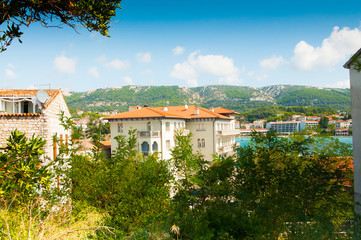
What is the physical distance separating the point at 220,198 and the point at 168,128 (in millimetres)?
25177

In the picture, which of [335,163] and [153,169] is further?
[153,169]

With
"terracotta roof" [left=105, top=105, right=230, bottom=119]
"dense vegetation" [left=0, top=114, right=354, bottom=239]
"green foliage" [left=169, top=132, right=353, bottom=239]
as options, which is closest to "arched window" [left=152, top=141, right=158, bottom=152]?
"terracotta roof" [left=105, top=105, right=230, bottom=119]

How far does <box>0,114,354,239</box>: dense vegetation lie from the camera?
190 inches

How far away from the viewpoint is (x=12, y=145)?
197 inches

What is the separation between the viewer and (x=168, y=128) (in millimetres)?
30578

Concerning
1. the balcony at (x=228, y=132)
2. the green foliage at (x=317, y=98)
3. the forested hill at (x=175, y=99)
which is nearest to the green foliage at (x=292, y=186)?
the balcony at (x=228, y=132)

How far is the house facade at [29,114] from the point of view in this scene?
1107 cm

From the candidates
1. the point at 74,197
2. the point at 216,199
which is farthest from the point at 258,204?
the point at 74,197

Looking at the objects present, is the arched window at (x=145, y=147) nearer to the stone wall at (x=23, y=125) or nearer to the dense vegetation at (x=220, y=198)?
the stone wall at (x=23, y=125)

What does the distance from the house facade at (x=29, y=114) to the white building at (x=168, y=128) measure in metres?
14.7

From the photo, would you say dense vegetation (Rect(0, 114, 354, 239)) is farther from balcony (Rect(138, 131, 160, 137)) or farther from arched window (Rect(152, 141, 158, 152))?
arched window (Rect(152, 141, 158, 152))

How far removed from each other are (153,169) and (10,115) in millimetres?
7810

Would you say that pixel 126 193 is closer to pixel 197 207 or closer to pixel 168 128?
pixel 197 207

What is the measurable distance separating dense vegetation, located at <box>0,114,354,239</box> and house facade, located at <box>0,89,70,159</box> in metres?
5.16
